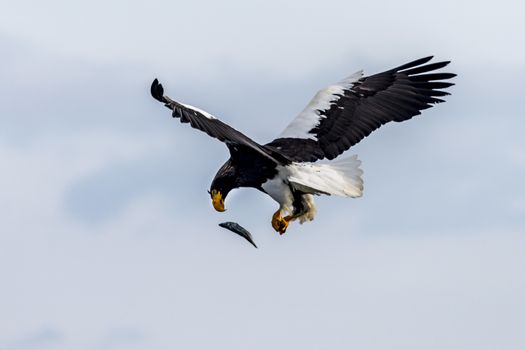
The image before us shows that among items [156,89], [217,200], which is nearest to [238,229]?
[217,200]

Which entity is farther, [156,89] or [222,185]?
[222,185]

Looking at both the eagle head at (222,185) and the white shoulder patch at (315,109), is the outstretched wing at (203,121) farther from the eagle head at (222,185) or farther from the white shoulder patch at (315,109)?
the white shoulder patch at (315,109)

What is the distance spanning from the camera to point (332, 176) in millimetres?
15438

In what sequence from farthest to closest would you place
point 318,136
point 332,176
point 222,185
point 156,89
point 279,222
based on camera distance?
point 318,136
point 279,222
point 222,185
point 332,176
point 156,89

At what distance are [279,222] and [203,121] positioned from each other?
1972 millimetres

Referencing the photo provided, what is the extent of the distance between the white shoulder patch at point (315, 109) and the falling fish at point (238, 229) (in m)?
1.61

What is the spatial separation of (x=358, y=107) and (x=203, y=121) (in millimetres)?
3586

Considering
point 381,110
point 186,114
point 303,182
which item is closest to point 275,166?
point 303,182

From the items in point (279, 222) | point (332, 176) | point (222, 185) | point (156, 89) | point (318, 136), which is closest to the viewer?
point (156, 89)

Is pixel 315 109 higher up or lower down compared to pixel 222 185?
higher up

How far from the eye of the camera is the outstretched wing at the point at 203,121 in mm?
14328

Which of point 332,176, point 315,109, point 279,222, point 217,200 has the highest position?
point 315,109

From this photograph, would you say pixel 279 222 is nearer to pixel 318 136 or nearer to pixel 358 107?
pixel 318 136

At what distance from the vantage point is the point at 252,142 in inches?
597
